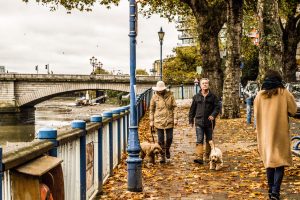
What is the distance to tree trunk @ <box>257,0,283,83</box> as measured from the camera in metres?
12.2

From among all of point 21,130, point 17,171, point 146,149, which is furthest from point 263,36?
point 21,130

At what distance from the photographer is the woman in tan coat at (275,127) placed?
6934 millimetres

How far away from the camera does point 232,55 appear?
858 inches

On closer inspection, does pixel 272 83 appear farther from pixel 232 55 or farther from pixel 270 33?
pixel 232 55

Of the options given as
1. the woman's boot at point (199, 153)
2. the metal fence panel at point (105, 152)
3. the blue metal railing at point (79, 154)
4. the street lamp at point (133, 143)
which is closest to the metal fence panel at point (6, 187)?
the blue metal railing at point (79, 154)

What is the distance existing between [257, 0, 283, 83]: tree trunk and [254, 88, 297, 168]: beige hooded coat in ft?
17.9

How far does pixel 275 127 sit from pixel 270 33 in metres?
5.70

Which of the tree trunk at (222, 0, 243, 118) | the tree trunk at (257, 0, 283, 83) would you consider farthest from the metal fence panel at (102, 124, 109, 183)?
the tree trunk at (222, 0, 243, 118)

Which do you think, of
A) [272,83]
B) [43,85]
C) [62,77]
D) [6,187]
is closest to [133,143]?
[272,83]

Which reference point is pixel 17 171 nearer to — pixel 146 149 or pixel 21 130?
pixel 146 149

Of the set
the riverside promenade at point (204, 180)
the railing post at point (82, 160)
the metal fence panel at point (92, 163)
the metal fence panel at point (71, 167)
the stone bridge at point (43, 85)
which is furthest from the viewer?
the stone bridge at point (43, 85)

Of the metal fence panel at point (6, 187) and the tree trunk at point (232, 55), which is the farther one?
the tree trunk at point (232, 55)

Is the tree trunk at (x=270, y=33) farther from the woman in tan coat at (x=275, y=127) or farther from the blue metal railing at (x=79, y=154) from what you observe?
the woman in tan coat at (x=275, y=127)

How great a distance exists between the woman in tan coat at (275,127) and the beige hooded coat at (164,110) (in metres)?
4.10
